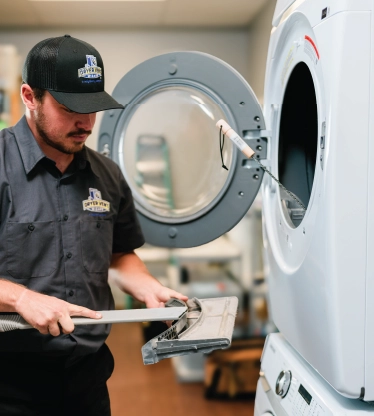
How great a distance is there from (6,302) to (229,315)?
473 mm

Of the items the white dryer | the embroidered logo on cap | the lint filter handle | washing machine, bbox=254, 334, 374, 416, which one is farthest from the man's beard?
washing machine, bbox=254, 334, 374, 416

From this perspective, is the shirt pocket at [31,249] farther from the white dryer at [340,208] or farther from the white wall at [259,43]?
the white wall at [259,43]

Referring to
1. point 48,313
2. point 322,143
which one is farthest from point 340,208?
point 48,313

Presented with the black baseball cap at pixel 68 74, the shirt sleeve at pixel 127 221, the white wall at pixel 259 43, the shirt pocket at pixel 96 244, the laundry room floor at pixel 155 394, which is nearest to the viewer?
the black baseball cap at pixel 68 74

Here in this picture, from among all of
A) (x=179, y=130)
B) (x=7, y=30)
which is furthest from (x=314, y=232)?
(x=7, y=30)

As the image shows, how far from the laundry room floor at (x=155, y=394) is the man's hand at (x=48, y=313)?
6.26 ft

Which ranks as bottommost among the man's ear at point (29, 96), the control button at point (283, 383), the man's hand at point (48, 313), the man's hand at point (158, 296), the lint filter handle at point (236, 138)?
the control button at point (283, 383)

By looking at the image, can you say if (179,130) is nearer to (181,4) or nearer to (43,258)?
(43,258)

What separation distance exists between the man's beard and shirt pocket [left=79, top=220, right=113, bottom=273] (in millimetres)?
189

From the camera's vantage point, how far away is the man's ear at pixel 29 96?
4.30ft

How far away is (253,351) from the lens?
302 centimetres

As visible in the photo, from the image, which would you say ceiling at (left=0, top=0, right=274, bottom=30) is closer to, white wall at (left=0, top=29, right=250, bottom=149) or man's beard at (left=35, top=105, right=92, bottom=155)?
white wall at (left=0, top=29, right=250, bottom=149)

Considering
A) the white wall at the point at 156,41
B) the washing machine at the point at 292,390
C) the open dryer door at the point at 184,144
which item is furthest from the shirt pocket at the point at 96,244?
the white wall at the point at 156,41

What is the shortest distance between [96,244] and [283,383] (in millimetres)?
571
